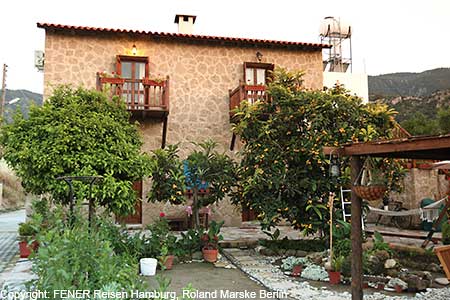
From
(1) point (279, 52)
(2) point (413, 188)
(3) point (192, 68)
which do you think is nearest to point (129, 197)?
(3) point (192, 68)

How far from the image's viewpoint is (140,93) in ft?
38.7

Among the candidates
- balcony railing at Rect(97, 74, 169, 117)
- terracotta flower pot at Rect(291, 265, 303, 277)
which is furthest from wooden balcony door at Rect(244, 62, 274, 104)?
terracotta flower pot at Rect(291, 265, 303, 277)

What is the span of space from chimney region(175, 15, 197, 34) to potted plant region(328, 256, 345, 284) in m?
9.92

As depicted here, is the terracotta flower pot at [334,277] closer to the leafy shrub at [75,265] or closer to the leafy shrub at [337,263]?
the leafy shrub at [337,263]

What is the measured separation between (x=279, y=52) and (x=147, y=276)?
939cm

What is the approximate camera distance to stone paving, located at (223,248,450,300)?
5355 millimetres

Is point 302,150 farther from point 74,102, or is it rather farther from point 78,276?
point 78,276

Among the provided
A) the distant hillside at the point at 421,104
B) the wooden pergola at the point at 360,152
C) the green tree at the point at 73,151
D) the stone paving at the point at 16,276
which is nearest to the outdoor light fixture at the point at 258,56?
the green tree at the point at 73,151

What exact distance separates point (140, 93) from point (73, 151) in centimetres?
495

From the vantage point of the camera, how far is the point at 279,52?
535 inches

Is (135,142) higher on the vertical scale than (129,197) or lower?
higher

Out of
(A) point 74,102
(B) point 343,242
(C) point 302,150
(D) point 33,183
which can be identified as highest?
(A) point 74,102

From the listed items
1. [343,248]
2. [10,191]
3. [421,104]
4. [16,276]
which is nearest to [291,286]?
[343,248]

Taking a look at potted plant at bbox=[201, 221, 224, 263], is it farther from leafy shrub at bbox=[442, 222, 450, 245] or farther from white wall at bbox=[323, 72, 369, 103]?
white wall at bbox=[323, 72, 369, 103]
